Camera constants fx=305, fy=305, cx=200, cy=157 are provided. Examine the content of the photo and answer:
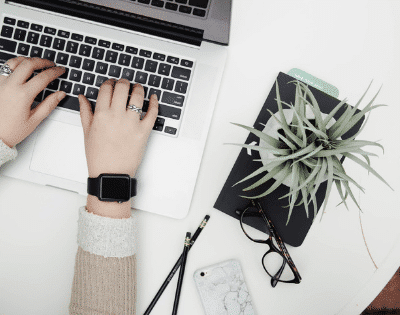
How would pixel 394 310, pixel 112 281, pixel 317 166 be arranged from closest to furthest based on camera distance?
pixel 317 166 < pixel 112 281 < pixel 394 310

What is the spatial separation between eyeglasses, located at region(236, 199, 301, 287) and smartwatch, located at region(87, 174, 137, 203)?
223mm

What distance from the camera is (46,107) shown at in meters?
0.58

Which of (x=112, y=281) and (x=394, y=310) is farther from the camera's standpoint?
(x=394, y=310)

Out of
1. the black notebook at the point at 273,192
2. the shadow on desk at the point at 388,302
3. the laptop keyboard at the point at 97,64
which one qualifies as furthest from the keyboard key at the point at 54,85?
the shadow on desk at the point at 388,302

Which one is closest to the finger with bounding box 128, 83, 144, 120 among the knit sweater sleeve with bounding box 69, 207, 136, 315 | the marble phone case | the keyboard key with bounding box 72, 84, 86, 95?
the keyboard key with bounding box 72, 84, 86, 95

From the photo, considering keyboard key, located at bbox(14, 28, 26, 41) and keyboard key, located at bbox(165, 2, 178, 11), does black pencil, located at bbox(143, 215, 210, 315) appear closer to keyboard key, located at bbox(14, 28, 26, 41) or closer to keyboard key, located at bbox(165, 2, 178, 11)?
keyboard key, located at bbox(165, 2, 178, 11)

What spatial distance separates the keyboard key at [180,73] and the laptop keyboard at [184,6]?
0.33ft

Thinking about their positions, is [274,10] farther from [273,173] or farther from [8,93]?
[8,93]

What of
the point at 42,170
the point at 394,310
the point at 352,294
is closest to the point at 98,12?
the point at 42,170

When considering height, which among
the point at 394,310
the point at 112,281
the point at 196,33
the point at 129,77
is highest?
the point at 196,33

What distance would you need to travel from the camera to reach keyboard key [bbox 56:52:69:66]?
2.00ft

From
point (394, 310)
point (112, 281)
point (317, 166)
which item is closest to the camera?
point (317, 166)

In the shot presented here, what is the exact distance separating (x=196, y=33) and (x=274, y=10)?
177mm

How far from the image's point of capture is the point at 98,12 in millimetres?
610
